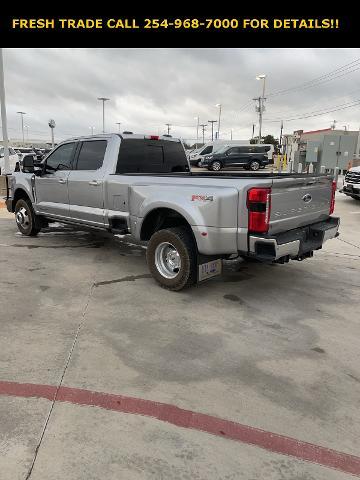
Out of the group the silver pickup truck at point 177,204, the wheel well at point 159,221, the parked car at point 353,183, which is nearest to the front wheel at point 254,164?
the parked car at point 353,183

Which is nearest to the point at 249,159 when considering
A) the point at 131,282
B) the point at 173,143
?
the point at 173,143

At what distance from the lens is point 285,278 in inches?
222

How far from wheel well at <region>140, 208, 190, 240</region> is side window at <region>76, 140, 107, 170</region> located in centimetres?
140

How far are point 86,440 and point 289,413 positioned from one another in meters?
1.35

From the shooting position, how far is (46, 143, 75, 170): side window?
6695 mm

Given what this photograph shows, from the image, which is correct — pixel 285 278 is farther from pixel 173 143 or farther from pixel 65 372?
pixel 65 372

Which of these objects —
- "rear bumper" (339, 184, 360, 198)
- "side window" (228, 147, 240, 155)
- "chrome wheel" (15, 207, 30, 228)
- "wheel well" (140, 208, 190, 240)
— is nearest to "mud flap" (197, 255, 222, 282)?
"wheel well" (140, 208, 190, 240)

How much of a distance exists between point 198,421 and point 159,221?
3.01 m

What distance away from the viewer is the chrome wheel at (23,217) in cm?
797

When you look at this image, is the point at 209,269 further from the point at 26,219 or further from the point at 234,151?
the point at 234,151

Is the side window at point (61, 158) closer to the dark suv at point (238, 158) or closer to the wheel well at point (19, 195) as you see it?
the wheel well at point (19, 195)

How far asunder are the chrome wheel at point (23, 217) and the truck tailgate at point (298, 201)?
5.56 m

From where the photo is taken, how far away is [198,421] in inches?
101

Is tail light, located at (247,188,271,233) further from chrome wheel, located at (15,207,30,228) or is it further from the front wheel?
the front wheel
